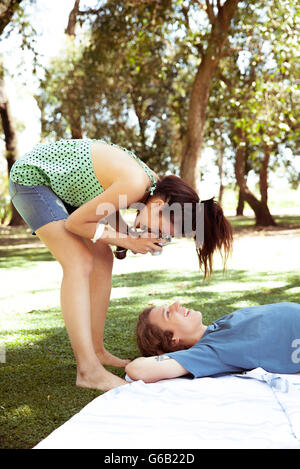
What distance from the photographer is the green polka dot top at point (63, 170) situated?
8.71 ft

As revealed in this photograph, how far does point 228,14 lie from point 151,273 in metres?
6.15

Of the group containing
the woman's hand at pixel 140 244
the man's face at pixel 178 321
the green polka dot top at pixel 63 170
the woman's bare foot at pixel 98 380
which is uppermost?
the green polka dot top at pixel 63 170

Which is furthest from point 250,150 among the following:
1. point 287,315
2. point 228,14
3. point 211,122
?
point 287,315

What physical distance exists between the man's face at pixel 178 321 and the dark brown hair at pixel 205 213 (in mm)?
227

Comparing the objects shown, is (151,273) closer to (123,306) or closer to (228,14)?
(123,306)

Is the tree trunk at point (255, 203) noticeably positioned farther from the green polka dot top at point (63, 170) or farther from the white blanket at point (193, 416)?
the white blanket at point (193, 416)

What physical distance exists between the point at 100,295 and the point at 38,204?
646 mm

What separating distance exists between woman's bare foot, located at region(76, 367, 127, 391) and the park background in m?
0.05

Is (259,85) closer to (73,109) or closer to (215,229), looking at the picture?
(73,109)

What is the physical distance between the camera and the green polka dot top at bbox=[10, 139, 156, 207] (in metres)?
2.66

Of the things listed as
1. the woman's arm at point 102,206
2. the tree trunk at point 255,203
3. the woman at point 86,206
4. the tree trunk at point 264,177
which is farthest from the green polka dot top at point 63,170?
the tree trunk at point 264,177

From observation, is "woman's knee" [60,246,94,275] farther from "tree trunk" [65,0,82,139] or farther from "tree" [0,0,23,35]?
"tree trunk" [65,0,82,139]

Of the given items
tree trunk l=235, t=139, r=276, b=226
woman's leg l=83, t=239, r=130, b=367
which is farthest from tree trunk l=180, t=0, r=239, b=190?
woman's leg l=83, t=239, r=130, b=367

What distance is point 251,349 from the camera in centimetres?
248
